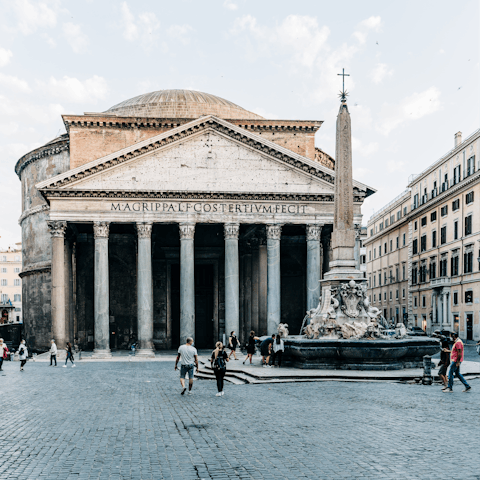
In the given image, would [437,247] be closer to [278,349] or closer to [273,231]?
[273,231]

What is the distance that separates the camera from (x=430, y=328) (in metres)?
54.6

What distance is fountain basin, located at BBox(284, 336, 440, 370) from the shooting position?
1831 cm

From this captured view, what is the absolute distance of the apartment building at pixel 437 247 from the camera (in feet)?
150

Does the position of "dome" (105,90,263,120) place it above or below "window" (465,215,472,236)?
above

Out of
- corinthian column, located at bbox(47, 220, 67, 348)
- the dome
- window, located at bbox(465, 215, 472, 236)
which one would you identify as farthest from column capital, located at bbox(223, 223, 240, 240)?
window, located at bbox(465, 215, 472, 236)

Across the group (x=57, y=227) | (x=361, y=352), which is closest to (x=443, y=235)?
(x=57, y=227)

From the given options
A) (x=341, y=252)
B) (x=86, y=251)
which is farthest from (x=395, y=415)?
(x=86, y=251)

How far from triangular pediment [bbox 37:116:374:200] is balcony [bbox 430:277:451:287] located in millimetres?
19103

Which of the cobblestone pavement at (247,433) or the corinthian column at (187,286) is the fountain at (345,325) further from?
the corinthian column at (187,286)

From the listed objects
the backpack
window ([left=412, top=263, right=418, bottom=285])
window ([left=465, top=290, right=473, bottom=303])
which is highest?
window ([left=412, top=263, right=418, bottom=285])

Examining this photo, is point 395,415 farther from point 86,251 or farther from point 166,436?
point 86,251

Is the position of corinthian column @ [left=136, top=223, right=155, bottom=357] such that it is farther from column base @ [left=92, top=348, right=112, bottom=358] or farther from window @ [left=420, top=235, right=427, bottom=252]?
window @ [left=420, top=235, right=427, bottom=252]

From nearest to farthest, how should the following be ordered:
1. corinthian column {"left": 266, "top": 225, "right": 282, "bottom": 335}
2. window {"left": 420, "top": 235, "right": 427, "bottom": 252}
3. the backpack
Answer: the backpack
corinthian column {"left": 266, "top": 225, "right": 282, "bottom": 335}
window {"left": 420, "top": 235, "right": 427, "bottom": 252}

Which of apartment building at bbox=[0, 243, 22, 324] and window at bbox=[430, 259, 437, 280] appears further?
apartment building at bbox=[0, 243, 22, 324]
